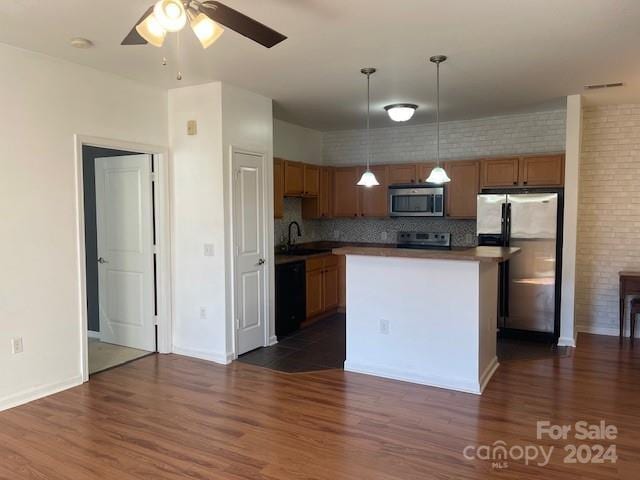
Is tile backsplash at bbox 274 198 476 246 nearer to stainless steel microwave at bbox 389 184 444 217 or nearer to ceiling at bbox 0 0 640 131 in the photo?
stainless steel microwave at bbox 389 184 444 217

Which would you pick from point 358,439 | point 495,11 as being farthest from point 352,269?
point 495,11

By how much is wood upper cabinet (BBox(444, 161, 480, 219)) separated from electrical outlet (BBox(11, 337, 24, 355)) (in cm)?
490

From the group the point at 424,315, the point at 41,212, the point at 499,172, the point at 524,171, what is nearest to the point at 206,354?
the point at 41,212

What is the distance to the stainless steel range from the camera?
6477 millimetres

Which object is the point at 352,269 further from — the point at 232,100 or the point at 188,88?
the point at 188,88

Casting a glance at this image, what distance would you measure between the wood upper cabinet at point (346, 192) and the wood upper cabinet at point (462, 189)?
1.30 metres

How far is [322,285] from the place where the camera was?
6.41 m

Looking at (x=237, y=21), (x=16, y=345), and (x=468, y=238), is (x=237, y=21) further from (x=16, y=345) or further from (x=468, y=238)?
(x=468, y=238)

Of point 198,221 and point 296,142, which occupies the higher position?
point 296,142

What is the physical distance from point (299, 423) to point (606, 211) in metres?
4.55

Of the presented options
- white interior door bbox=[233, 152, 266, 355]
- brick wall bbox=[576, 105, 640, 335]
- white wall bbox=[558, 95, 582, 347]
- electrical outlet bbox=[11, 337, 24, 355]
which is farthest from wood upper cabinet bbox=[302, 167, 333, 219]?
electrical outlet bbox=[11, 337, 24, 355]

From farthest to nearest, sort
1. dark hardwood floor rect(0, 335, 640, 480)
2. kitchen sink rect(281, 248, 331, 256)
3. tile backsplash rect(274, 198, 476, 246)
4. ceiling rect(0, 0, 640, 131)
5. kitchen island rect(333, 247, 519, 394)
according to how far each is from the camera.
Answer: tile backsplash rect(274, 198, 476, 246) < kitchen sink rect(281, 248, 331, 256) < kitchen island rect(333, 247, 519, 394) < ceiling rect(0, 0, 640, 131) < dark hardwood floor rect(0, 335, 640, 480)

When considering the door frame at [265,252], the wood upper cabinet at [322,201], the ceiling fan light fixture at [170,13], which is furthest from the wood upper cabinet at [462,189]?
the ceiling fan light fixture at [170,13]

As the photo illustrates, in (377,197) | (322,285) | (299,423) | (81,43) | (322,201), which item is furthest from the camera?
(322,201)
